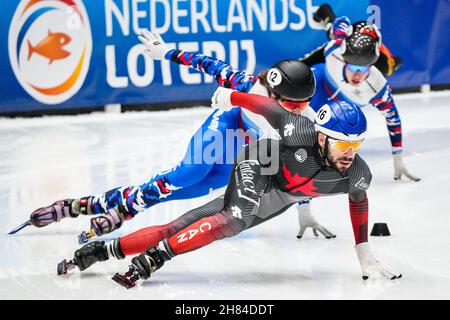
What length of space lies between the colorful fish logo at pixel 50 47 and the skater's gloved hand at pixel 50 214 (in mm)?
4964

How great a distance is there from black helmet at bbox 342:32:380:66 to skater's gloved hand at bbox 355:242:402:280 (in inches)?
114

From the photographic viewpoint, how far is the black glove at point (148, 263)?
15.7 ft

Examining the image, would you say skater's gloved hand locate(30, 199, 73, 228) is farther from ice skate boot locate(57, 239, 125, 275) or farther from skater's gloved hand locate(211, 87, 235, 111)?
skater's gloved hand locate(211, 87, 235, 111)

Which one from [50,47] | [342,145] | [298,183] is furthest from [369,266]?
[50,47]

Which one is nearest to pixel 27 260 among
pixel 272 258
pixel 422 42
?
pixel 272 258

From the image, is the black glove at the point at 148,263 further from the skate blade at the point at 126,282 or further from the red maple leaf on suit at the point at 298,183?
the red maple leaf on suit at the point at 298,183

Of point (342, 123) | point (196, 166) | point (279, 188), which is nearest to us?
point (342, 123)

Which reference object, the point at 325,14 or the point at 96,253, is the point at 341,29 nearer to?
the point at 325,14

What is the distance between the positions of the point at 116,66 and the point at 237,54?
1.46 m

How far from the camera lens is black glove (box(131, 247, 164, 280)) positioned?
478 cm

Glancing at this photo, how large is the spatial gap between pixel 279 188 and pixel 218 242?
959 millimetres

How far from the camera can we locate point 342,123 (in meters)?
4.67

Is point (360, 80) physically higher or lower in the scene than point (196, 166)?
higher

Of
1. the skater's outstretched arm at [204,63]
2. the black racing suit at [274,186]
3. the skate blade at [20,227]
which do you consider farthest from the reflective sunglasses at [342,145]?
the skate blade at [20,227]
